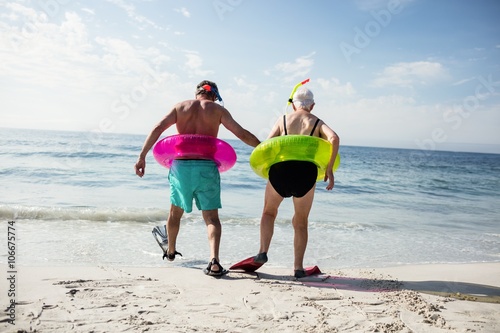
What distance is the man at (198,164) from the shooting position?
4.08 metres

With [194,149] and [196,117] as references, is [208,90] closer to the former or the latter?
[196,117]

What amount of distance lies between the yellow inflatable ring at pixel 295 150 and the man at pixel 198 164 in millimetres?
301

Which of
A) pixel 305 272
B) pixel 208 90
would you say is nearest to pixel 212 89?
pixel 208 90

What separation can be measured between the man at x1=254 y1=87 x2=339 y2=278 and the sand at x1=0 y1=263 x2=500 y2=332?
17.0 inches

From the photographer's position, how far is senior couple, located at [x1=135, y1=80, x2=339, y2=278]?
12.9 feet

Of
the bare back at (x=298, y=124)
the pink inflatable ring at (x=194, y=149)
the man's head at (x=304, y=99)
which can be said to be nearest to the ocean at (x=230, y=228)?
the pink inflatable ring at (x=194, y=149)

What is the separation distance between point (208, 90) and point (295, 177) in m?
1.48

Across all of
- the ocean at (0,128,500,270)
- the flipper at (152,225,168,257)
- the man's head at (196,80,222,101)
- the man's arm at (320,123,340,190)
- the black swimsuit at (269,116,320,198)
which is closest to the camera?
the man's arm at (320,123,340,190)

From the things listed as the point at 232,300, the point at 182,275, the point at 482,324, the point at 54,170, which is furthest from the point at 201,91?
the point at 54,170

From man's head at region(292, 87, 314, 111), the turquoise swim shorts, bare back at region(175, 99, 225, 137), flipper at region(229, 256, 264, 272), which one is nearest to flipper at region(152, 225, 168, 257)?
the turquoise swim shorts

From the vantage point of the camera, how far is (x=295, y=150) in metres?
3.81

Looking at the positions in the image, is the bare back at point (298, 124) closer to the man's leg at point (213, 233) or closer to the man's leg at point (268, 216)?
the man's leg at point (268, 216)

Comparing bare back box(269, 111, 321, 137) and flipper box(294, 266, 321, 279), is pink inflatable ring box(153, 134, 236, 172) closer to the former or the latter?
bare back box(269, 111, 321, 137)

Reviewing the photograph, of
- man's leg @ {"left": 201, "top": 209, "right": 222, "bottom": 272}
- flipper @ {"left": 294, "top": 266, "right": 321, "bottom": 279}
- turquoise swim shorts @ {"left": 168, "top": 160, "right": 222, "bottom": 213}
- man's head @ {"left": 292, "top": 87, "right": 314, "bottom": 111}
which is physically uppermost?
man's head @ {"left": 292, "top": 87, "right": 314, "bottom": 111}
